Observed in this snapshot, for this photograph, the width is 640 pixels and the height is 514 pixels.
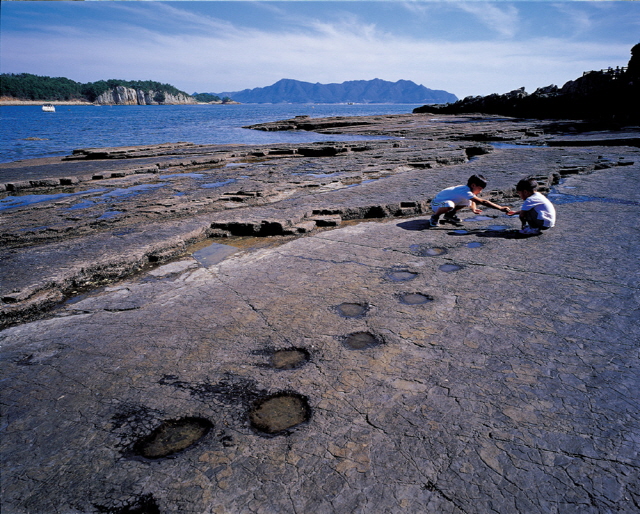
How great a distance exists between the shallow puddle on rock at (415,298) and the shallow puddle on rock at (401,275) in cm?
32

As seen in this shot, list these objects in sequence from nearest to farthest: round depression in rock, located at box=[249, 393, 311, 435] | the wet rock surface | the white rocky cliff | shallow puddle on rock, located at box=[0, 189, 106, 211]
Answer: the wet rock surface, round depression in rock, located at box=[249, 393, 311, 435], shallow puddle on rock, located at box=[0, 189, 106, 211], the white rocky cliff

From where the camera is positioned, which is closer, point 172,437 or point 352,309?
point 172,437

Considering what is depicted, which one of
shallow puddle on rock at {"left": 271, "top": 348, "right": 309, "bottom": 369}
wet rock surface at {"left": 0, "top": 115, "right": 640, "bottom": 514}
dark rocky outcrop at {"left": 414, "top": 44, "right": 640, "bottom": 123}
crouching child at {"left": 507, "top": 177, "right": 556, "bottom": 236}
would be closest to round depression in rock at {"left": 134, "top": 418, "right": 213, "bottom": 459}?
wet rock surface at {"left": 0, "top": 115, "right": 640, "bottom": 514}

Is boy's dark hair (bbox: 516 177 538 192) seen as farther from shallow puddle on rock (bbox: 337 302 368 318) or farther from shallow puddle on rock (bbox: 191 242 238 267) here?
shallow puddle on rock (bbox: 191 242 238 267)

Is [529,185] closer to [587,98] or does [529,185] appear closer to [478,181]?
[478,181]

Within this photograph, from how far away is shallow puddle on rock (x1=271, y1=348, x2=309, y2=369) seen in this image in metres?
2.50

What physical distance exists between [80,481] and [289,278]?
236 centimetres

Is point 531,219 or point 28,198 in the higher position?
point 531,219

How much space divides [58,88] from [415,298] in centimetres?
19800

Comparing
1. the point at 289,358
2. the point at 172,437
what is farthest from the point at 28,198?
the point at 172,437

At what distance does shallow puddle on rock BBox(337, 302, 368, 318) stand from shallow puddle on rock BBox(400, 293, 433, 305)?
13.4 inches

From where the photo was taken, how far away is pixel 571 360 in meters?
2.40

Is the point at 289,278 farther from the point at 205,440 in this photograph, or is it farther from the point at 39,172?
the point at 39,172

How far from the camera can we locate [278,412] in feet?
6.97
